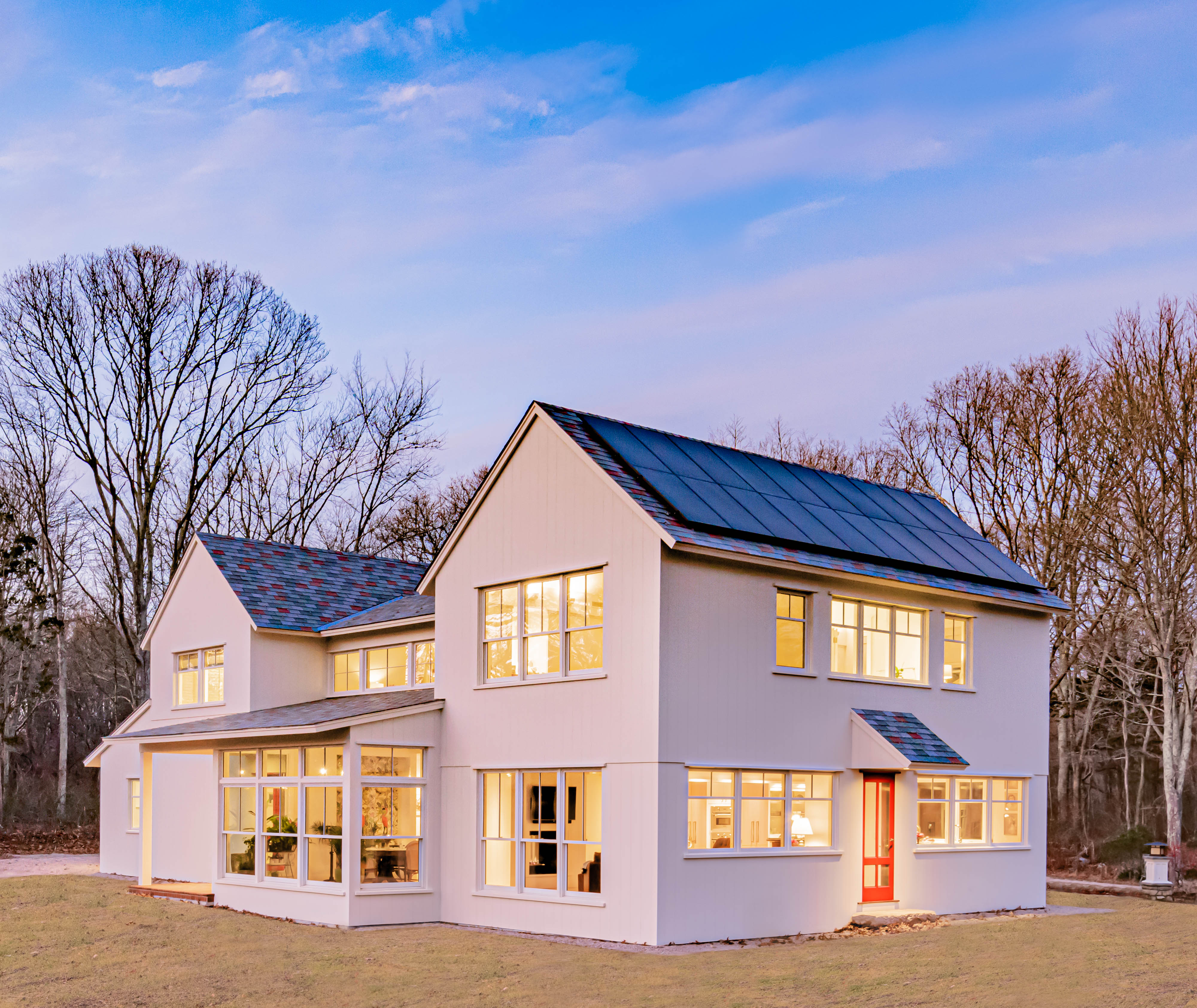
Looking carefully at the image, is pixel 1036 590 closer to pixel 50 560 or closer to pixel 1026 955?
pixel 1026 955

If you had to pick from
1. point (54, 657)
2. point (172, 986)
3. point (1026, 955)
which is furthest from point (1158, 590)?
point (54, 657)

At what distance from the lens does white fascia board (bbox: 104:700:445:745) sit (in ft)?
69.6

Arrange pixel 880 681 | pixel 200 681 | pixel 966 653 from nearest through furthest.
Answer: pixel 880 681 → pixel 966 653 → pixel 200 681

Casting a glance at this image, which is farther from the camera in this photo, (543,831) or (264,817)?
(264,817)

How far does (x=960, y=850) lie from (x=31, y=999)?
1502cm

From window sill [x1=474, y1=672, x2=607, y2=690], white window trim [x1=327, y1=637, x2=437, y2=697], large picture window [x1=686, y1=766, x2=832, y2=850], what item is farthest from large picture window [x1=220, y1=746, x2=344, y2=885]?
large picture window [x1=686, y1=766, x2=832, y2=850]

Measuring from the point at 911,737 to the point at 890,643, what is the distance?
174cm

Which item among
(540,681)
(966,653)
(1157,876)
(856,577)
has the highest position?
(856,577)

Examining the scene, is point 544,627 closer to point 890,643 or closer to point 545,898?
point 545,898

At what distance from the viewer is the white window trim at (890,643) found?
21.7m

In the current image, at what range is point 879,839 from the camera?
21.6 m

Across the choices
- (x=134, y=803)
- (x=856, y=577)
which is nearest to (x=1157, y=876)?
(x=856, y=577)

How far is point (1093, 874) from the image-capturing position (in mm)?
32094

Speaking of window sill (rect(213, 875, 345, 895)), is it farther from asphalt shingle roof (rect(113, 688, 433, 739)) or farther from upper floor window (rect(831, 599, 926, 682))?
upper floor window (rect(831, 599, 926, 682))
